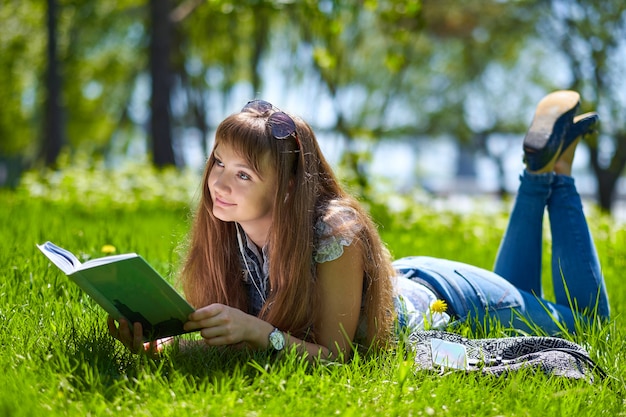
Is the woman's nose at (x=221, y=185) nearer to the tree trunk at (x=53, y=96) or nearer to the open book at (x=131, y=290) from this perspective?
the open book at (x=131, y=290)

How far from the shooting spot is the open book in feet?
6.89

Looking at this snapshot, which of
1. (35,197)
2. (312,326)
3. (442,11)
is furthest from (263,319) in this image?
(442,11)

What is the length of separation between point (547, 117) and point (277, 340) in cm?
180

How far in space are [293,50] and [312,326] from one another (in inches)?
660

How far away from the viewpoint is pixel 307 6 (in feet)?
23.7

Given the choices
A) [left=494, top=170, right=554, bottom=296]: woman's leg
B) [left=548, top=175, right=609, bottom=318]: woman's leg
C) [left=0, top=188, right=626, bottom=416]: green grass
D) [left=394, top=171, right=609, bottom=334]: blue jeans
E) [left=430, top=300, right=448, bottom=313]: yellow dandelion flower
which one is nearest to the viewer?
[left=0, top=188, right=626, bottom=416]: green grass

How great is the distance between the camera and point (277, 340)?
2447 mm

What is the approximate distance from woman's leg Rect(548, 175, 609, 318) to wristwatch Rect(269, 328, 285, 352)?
1532mm

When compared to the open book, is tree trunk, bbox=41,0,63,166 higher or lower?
higher

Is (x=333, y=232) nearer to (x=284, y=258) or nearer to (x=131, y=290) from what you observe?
(x=284, y=258)

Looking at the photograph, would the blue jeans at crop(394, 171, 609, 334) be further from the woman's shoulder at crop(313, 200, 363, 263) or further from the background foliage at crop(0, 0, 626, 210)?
the background foliage at crop(0, 0, 626, 210)

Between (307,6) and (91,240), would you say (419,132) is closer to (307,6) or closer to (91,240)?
(307,6)

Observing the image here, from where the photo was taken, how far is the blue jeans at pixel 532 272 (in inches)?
126

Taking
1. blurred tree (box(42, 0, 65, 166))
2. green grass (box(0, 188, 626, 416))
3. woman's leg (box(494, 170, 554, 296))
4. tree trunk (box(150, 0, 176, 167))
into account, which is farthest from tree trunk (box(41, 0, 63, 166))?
green grass (box(0, 188, 626, 416))
